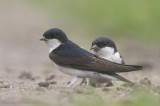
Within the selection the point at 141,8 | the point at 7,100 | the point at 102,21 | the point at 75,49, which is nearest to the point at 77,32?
the point at 102,21

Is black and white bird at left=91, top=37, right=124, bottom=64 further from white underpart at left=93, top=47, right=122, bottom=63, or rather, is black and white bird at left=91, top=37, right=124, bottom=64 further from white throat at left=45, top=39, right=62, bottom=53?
white throat at left=45, top=39, right=62, bottom=53

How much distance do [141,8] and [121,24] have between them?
615mm

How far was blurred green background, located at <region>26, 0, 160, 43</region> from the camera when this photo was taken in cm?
1456

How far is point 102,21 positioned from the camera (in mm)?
15930

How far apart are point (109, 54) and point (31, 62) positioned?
4.22 meters

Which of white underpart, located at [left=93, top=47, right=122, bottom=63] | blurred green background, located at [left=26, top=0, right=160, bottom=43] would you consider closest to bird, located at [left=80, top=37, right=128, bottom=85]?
white underpart, located at [left=93, top=47, right=122, bottom=63]

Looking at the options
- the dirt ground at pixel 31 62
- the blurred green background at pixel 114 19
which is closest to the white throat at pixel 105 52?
the dirt ground at pixel 31 62

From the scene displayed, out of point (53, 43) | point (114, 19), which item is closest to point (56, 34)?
point (53, 43)

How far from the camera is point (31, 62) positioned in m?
11.7

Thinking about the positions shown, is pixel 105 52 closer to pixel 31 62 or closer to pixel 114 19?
pixel 31 62

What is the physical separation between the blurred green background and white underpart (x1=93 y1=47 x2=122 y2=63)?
20.8 ft

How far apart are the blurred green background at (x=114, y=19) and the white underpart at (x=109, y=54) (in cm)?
634

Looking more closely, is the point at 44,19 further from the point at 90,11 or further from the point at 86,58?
the point at 86,58

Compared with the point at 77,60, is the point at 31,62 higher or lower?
higher
